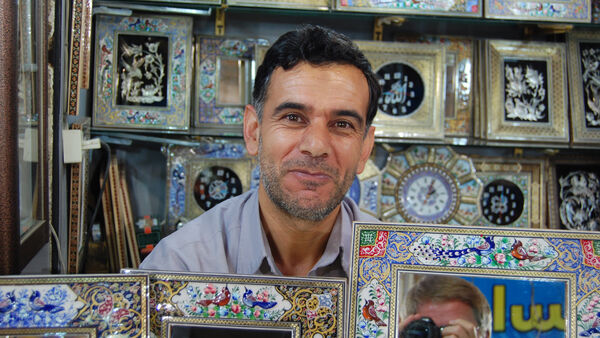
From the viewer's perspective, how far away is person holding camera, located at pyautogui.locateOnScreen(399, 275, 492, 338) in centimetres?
88

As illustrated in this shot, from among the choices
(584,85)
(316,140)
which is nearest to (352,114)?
(316,140)

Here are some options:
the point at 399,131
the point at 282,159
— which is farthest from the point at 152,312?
the point at 399,131

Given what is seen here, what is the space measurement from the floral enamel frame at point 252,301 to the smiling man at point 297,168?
0.19m

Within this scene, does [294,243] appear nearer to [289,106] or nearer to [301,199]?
[301,199]

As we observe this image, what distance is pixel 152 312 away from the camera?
869mm

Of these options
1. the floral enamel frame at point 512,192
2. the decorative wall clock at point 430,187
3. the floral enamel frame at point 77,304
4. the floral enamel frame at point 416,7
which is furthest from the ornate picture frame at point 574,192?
the floral enamel frame at point 77,304

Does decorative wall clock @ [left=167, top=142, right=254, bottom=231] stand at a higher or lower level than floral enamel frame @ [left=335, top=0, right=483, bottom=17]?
lower

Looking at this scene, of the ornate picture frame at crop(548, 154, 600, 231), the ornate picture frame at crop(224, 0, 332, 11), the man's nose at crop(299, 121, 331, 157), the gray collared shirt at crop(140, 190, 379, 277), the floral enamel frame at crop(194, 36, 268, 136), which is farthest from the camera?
the ornate picture frame at crop(548, 154, 600, 231)

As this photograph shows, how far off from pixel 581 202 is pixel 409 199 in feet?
2.39

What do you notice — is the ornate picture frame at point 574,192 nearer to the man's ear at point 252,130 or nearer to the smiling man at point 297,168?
the smiling man at point 297,168

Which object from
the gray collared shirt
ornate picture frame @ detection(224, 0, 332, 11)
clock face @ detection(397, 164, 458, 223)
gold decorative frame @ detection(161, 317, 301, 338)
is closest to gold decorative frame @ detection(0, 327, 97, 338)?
gold decorative frame @ detection(161, 317, 301, 338)

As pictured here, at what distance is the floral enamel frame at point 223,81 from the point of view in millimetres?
2184

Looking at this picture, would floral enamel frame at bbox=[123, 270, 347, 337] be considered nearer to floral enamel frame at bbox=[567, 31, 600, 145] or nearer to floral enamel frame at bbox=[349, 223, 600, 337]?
floral enamel frame at bbox=[349, 223, 600, 337]

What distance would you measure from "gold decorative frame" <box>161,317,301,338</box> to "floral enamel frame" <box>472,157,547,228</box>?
5.23ft
